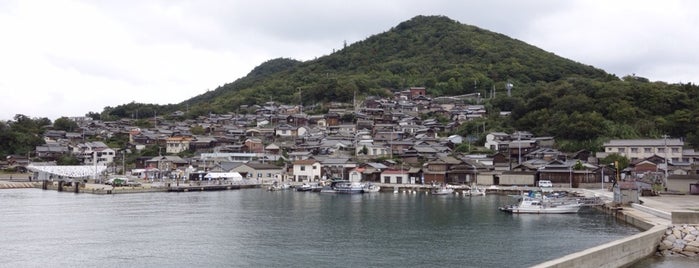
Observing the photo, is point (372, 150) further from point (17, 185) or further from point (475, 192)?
point (17, 185)

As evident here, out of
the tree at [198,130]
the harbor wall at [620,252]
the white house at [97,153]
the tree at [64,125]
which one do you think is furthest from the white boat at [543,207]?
the tree at [64,125]

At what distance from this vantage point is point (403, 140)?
61.9 meters

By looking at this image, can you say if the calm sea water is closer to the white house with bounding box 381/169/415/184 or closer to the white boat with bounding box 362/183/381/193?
the white boat with bounding box 362/183/381/193

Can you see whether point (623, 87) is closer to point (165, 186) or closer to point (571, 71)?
point (571, 71)

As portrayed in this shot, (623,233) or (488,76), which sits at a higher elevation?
(488,76)

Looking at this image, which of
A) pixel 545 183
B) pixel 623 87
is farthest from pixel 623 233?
pixel 623 87

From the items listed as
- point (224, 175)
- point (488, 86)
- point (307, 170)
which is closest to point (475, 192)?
point (307, 170)

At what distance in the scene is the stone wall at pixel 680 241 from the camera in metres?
17.8

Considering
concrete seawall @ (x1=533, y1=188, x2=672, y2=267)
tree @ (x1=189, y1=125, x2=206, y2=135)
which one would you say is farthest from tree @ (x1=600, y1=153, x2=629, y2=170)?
tree @ (x1=189, y1=125, x2=206, y2=135)

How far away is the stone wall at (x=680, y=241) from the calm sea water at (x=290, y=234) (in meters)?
Result: 2.75

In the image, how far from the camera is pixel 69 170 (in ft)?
174

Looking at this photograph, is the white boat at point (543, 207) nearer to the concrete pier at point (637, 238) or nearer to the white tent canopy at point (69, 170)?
the concrete pier at point (637, 238)

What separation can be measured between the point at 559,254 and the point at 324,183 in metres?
32.1

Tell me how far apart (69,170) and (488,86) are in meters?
59.2
